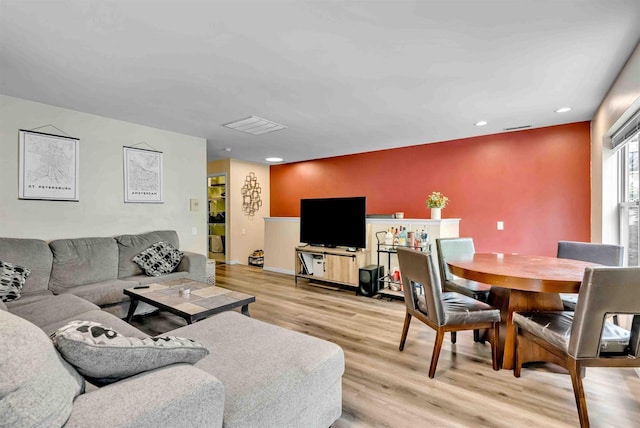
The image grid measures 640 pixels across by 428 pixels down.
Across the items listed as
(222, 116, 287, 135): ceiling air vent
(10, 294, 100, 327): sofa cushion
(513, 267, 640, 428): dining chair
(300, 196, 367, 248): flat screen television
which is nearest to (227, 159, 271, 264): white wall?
(300, 196, 367, 248): flat screen television

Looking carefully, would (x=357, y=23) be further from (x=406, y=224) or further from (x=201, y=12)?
→ (x=406, y=224)

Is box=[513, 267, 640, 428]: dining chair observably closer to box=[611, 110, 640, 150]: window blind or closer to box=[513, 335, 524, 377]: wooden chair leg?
box=[513, 335, 524, 377]: wooden chair leg

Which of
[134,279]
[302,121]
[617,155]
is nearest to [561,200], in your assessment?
[617,155]

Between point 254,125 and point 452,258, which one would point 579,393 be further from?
point 254,125

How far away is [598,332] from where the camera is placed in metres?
1.65

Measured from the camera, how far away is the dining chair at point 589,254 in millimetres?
2693

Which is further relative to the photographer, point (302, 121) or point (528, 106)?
point (302, 121)

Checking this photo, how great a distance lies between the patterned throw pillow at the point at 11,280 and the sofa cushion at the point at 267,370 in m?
1.85

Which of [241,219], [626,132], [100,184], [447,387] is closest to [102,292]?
[100,184]

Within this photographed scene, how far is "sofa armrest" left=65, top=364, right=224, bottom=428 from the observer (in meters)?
0.88

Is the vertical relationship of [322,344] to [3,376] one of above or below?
below

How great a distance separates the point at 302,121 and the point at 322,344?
2934 millimetres

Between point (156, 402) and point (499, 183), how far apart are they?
4.90 m

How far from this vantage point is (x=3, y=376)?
2.39 ft
